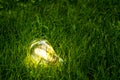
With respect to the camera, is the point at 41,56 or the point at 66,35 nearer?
the point at 41,56

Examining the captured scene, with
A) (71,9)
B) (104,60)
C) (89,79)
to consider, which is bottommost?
(89,79)

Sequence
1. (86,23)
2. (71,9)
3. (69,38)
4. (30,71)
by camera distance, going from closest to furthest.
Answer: (30,71), (69,38), (86,23), (71,9)

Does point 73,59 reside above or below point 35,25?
below

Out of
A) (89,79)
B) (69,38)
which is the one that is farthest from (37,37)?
(89,79)

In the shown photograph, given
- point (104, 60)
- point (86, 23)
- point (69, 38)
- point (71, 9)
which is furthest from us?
point (71, 9)

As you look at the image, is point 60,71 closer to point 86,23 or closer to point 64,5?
point 86,23

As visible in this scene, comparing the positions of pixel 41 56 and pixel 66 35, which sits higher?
pixel 66 35

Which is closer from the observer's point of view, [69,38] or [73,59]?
[73,59]
